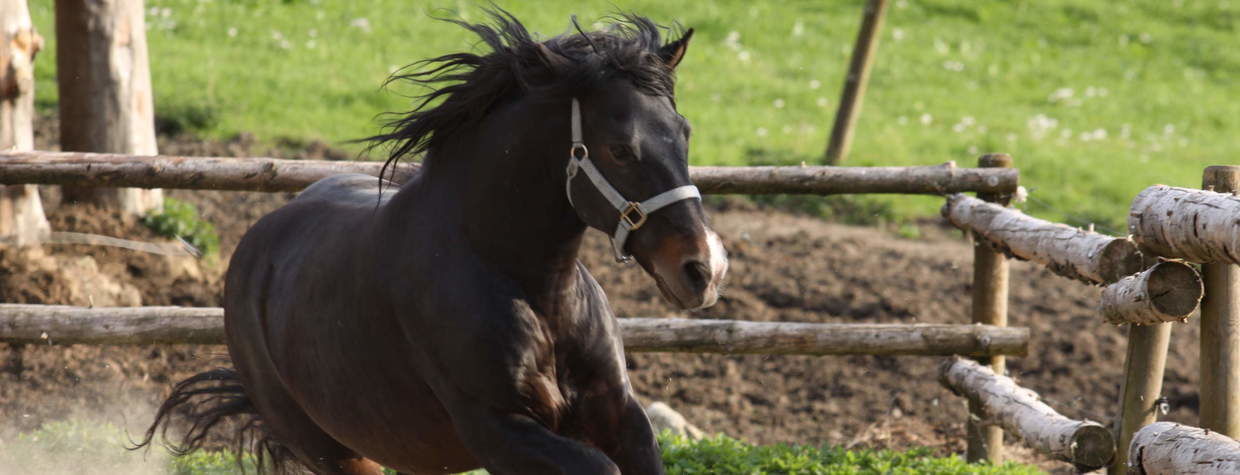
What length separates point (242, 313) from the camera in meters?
4.39

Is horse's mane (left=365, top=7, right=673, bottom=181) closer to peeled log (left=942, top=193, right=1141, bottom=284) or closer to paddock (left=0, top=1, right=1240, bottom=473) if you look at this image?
paddock (left=0, top=1, right=1240, bottom=473)

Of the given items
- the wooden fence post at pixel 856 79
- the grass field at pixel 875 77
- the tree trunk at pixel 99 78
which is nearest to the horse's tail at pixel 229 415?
the tree trunk at pixel 99 78

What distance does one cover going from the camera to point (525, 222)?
134 inches

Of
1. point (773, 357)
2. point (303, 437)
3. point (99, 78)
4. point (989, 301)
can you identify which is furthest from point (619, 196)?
point (99, 78)

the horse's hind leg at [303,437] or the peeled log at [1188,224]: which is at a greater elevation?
the peeled log at [1188,224]

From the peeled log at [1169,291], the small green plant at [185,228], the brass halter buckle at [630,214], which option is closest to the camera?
the brass halter buckle at [630,214]

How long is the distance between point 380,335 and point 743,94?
12.2 meters

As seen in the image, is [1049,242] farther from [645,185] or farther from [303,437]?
[303,437]

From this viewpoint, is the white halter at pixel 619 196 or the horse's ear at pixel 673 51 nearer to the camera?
the white halter at pixel 619 196

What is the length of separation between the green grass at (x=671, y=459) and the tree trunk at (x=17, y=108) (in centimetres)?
217

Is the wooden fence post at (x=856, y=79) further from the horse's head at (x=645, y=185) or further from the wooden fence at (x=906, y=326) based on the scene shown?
the horse's head at (x=645, y=185)

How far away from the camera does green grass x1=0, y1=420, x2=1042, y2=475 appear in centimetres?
527

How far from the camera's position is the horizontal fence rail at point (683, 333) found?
18.9 feet

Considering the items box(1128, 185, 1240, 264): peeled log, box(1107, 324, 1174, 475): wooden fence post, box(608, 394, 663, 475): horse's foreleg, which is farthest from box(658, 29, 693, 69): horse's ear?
box(1107, 324, 1174, 475): wooden fence post
